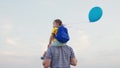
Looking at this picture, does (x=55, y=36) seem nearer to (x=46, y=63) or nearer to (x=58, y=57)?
(x=58, y=57)

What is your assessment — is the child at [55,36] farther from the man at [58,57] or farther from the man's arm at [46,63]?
the man's arm at [46,63]

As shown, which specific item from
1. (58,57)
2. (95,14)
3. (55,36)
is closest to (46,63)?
(58,57)

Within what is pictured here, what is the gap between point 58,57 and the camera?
484 cm

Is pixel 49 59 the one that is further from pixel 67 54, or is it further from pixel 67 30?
pixel 67 30

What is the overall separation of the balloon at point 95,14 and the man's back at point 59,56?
1.16m

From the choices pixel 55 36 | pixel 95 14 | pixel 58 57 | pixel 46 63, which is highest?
pixel 95 14

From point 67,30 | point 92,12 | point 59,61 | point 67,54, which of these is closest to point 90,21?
point 92,12

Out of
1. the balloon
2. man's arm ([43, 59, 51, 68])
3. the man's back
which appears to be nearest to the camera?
man's arm ([43, 59, 51, 68])

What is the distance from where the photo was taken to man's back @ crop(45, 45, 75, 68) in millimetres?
4775

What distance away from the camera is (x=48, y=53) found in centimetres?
473

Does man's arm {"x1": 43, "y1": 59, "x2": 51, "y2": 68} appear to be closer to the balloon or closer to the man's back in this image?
the man's back

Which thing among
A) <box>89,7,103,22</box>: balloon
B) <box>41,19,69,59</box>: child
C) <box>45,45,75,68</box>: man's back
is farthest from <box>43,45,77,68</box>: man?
<box>89,7,103,22</box>: balloon

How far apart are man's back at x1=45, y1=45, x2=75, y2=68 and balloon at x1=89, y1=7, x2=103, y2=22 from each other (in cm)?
116

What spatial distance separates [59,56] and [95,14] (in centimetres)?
166
